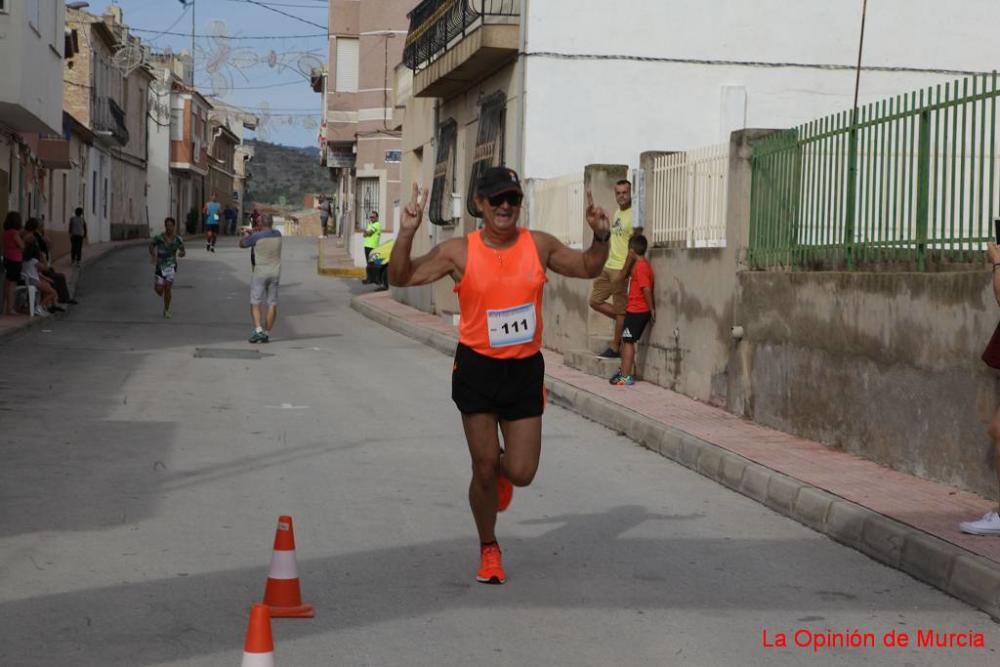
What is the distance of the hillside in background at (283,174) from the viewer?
138625mm

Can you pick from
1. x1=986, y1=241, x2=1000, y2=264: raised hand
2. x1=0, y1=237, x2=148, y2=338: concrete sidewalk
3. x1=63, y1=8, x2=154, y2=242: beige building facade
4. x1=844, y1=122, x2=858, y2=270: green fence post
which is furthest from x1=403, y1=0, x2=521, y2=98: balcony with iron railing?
x1=63, y1=8, x2=154, y2=242: beige building facade

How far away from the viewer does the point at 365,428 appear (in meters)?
12.5

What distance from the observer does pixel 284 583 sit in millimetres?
6098

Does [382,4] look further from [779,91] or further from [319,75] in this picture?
[779,91]

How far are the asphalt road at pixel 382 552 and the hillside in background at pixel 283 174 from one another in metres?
126

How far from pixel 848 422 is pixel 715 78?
12721 mm

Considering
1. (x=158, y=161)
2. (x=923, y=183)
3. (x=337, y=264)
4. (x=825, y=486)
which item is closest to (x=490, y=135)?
(x=923, y=183)

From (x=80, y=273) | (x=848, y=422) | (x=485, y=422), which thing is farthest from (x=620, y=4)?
(x=80, y=273)

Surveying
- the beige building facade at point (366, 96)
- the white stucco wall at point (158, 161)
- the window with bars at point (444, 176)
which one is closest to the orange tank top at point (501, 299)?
the window with bars at point (444, 176)

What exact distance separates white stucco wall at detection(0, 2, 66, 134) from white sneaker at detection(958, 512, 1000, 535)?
18317 mm

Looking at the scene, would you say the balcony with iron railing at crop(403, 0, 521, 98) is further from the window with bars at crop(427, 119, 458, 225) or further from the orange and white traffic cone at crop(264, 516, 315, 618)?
the orange and white traffic cone at crop(264, 516, 315, 618)

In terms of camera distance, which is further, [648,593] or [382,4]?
[382,4]

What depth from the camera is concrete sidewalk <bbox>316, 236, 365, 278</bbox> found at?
43.4 metres

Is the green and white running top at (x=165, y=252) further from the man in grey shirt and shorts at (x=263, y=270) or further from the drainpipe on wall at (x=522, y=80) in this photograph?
the drainpipe on wall at (x=522, y=80)
